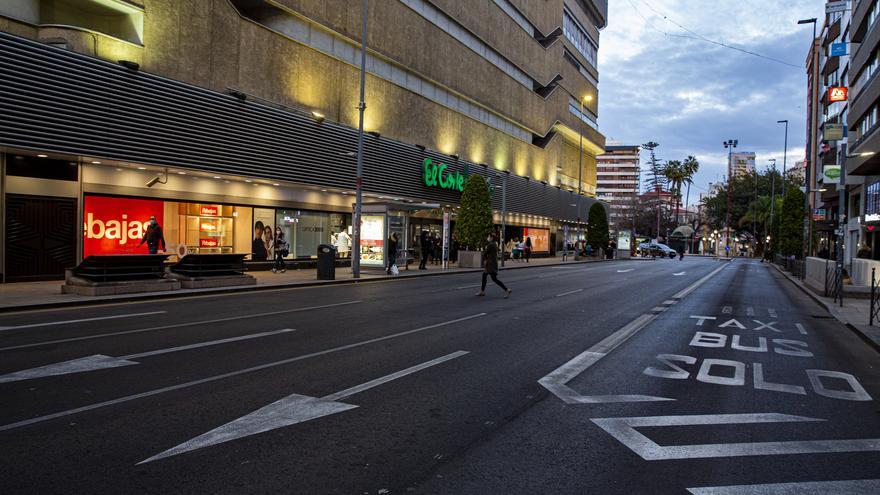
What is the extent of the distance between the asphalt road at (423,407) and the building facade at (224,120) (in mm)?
7418

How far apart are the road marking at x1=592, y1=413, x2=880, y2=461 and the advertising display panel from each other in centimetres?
4862

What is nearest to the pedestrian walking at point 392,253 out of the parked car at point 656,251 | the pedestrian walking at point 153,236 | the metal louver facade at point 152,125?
the metal louver facade at point 152,125

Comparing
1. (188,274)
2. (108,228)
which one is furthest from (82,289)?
(108,228)

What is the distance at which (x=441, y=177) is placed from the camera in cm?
3594

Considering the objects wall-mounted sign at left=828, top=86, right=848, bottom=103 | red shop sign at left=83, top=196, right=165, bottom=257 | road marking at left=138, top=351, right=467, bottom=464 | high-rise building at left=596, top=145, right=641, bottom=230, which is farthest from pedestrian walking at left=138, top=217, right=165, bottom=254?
high-rise building at left=596, top=145, right=641, bottom=230

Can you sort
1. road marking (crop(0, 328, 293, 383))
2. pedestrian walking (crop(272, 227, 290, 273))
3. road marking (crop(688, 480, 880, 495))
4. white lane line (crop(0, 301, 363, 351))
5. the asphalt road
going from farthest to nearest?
pedestrian walking (crop(272, 227, 290, 273)), white lane line (crop(0, 301, 363, 351)), road marking (crop(0, 328, 293, 383)), the asphalt road, road marking (crop(688, 480, 880, 495))

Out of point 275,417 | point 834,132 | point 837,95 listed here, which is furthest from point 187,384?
point 837,95

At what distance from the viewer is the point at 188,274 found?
1686 centimetres

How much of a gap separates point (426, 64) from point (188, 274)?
22.7m

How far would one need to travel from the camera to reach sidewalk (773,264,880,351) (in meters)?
10.9

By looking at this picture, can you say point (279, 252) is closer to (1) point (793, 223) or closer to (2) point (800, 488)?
(2) point (800, 488)

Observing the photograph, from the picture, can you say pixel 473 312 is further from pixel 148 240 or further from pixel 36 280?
pixel 36 280

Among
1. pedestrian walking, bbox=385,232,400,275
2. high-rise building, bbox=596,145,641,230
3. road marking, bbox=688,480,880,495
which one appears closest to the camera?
road marking, bbox=688,480,880,495

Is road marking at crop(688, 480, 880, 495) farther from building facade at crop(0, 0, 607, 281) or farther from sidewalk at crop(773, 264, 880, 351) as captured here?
building facade at crop(0, 0, 607, 281)
